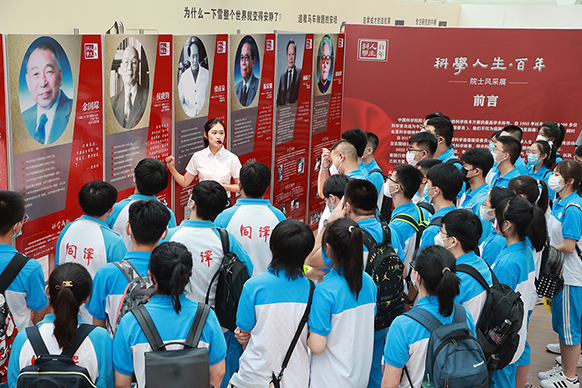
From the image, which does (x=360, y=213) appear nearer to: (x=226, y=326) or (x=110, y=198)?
(x=226, y=326)

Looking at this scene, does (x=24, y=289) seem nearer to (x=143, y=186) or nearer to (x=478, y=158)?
(x=143, y=186)

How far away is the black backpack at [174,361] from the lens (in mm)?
1923

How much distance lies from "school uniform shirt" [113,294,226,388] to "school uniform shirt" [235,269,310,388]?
0.28 metres

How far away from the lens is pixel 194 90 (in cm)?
460

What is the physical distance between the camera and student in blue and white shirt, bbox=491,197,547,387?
2.87 meters

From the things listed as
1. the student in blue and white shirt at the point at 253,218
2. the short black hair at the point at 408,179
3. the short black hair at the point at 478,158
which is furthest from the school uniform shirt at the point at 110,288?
the short black hair at the point at 478,158

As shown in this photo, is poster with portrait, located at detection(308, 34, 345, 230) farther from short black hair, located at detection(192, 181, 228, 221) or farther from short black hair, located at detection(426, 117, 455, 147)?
short black hair, located at detection(192, 181, 228, 221)

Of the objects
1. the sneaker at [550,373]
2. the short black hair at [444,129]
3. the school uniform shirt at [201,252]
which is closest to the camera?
the school uniform shirt at [201,252]

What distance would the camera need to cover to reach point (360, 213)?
9.80 feet

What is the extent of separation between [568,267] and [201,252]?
2.61 m

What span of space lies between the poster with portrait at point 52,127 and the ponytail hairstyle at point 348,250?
1925 millimetres

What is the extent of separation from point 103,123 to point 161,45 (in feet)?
2.71

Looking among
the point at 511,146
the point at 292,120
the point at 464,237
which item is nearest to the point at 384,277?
the point at 464,237

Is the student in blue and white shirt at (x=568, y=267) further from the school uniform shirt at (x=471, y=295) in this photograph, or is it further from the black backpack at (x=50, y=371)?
the black backpack at (x=50, y=371)
